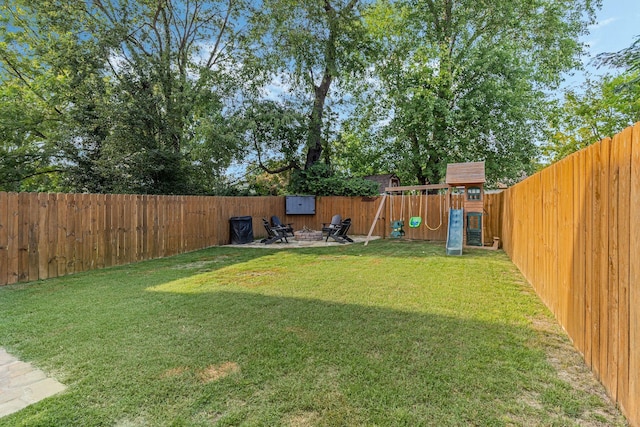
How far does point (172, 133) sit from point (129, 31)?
4.27 metres

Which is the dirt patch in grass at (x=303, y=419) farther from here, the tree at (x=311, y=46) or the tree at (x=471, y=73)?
the tree at (x=471, y=73)

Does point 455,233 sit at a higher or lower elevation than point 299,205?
lower

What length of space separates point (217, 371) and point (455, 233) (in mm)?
7993

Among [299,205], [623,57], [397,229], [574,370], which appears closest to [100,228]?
[574,370]

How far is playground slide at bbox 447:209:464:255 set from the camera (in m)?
8.34

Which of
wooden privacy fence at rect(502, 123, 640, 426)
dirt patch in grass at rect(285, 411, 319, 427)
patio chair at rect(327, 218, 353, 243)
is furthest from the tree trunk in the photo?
dirt patch in grass at rect(285, 411, 319, 427)

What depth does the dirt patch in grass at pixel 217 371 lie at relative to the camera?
2.26m

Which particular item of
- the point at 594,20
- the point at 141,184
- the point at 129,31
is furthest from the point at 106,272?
the point at 594,20

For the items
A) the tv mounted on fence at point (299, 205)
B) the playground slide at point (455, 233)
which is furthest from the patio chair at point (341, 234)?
the playground slide at point (455, 233)

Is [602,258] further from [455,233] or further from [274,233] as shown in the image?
[274,233]

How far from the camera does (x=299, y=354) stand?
8.59 ft

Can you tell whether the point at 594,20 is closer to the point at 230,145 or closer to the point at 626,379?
the point at 230,145

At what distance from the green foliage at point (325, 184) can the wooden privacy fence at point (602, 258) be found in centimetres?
A: 1065

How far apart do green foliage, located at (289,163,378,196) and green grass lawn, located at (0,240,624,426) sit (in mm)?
9354
